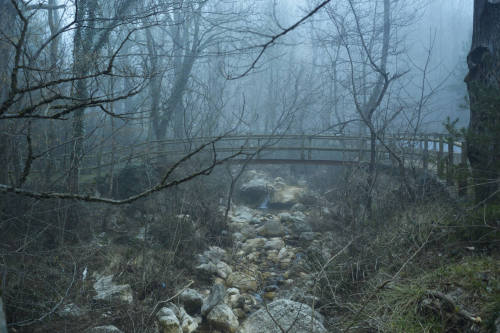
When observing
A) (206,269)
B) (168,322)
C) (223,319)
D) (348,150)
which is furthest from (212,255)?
(348,150)

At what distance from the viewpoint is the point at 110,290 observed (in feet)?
15.3

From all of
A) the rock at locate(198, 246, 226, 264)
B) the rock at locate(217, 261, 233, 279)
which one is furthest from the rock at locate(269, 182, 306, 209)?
the rock at locate(217, 261, 233, 279)

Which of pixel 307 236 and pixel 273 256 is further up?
pixel 307 236

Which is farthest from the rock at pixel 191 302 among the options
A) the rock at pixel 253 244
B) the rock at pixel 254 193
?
the rock at pixel 254 193

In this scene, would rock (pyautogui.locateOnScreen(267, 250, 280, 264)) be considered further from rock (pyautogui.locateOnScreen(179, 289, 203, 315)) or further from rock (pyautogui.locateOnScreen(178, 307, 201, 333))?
rock (pyautogui.locateOnScreen(178, 307, 201, 333))

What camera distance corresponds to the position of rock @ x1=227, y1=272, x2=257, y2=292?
5.89m

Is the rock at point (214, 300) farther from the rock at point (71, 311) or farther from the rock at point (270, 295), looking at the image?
the rock at point (71, 311)

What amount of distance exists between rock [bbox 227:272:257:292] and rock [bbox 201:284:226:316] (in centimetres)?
94

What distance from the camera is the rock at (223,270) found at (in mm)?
6298

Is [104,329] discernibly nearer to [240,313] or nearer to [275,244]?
[240,313]

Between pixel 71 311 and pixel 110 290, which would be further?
pixel 110 290

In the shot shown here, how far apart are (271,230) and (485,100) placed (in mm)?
5234

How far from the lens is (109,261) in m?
5.64

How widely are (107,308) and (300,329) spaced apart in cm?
204
